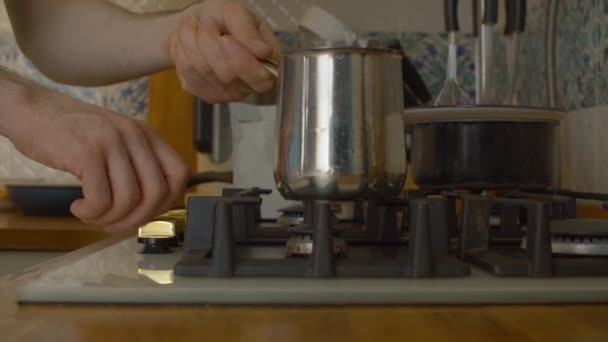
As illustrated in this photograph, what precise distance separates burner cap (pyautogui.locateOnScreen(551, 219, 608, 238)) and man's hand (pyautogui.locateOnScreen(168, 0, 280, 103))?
273mm

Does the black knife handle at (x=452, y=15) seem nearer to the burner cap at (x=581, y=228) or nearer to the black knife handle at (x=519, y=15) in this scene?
the black knife handle at (x=519, y=15)

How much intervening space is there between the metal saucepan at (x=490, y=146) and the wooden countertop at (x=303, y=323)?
0.39 metres

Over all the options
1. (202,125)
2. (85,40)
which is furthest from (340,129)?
(202,125)

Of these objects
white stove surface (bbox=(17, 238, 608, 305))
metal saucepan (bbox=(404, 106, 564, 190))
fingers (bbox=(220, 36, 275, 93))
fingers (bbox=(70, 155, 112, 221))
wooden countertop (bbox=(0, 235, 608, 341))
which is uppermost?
fingers (bbox=(220, 36, 275, 93))

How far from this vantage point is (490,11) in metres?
1.28

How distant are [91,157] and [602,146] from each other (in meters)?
0.76

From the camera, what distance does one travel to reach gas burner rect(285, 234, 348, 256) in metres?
0.60

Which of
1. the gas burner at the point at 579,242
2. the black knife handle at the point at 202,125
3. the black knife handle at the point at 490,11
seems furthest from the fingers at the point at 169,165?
the black knife handle at the point at 202,125

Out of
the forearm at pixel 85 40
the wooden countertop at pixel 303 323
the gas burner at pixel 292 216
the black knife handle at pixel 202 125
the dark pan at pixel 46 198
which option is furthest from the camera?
the black knife handle at pixel 202 125

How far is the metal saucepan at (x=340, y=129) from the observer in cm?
58

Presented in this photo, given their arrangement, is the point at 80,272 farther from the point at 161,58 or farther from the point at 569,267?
the point at 161,58

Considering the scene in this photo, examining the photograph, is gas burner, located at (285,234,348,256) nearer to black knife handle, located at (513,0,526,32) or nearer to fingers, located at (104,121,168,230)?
fingers, located at (104,121,168,230)

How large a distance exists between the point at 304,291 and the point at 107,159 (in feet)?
0.61

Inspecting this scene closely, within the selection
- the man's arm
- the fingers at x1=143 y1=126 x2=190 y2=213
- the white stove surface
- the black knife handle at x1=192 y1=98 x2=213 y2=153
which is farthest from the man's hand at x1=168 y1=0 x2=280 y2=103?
the black knife handle at x1=192 y1=98 x2=213 y2=153
